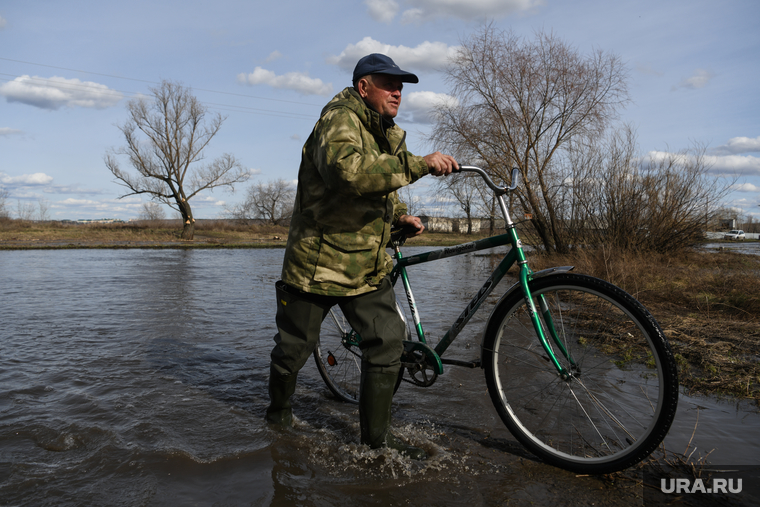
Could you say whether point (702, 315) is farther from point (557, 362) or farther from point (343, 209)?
point (343, 209)

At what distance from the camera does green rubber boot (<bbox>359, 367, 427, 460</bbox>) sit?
2.68 metres

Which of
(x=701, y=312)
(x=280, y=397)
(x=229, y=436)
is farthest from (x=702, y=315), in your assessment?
(x=229, y=436)

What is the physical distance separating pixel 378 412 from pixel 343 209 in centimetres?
110

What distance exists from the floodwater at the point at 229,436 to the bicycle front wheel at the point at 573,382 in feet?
0.58

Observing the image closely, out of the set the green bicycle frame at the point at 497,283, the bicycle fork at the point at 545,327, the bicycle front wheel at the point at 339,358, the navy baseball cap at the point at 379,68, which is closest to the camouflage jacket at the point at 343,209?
the navy baseball cap at the point at 379,68

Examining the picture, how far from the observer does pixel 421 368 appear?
3119mm

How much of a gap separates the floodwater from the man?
32 centimetres

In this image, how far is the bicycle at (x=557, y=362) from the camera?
7.69 ft

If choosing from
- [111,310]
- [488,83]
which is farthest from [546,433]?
[488,83]

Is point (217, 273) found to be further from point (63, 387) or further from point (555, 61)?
point (555, 61)

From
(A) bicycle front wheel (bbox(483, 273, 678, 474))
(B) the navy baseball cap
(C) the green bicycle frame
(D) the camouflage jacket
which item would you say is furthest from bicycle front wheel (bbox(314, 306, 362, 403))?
(B) the navy baseball cap

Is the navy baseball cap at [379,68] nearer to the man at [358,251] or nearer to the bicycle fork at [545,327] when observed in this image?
the man at [358,251]

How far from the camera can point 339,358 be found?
3746mm

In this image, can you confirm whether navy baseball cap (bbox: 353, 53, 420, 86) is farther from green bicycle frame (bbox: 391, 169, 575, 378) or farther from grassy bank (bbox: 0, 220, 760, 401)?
grassy bank (bbox: 0, 220, 760, 401)
